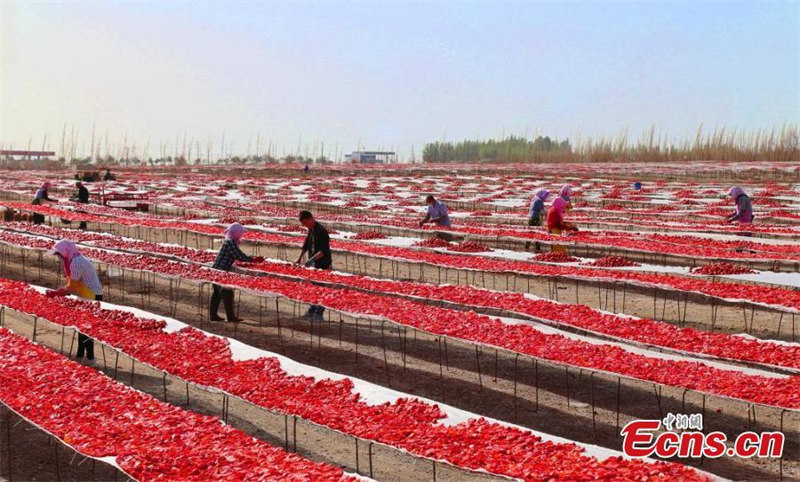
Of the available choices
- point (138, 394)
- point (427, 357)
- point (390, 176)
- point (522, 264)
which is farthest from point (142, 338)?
point (390, 176)

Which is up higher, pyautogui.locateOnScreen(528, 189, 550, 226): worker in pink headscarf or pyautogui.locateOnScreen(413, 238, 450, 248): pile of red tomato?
pyautogui.locateOnScreen(528, 189, 550, 226): worker in pink headscarf

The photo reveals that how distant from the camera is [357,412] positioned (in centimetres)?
727

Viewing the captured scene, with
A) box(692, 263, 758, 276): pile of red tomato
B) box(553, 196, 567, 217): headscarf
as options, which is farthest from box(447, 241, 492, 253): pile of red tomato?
box(692, 263, 758, 276): pile of red tomato

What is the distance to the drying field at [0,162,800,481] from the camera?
21.5ft

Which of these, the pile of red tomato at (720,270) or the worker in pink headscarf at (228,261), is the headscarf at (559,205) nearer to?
the pile of red tomato at (720,270)

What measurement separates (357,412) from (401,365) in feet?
12.5

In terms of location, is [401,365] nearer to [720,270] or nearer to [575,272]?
[575,272]

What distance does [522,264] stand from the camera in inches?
627

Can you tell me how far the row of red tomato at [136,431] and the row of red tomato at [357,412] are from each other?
75cm

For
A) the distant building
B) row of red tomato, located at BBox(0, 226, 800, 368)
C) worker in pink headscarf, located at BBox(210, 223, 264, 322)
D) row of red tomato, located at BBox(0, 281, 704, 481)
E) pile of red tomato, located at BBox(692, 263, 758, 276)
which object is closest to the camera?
row of red tomato, located at BBox(0, 281, 704, 481)

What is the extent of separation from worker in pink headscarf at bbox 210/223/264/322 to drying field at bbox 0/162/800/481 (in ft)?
0.81

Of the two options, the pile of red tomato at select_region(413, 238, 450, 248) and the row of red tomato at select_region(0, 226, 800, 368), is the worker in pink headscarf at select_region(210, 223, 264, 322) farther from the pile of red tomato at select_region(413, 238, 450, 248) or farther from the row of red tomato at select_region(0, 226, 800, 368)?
the pile of red tomato at select_region(413, 238, 450, 248)

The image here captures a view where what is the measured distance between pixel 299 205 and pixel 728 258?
2312 centimetres

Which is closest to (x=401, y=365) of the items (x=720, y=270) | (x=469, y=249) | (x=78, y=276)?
(x=78, y=276)
